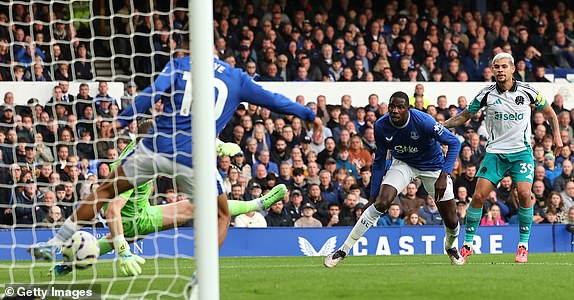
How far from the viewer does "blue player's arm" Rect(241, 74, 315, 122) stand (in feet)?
28.5

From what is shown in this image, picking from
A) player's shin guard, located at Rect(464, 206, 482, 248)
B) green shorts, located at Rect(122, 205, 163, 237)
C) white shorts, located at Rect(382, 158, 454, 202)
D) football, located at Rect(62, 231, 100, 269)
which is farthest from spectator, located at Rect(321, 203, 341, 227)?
football, located at Rect(62, 231, 100, 269)

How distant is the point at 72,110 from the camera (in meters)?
15.0

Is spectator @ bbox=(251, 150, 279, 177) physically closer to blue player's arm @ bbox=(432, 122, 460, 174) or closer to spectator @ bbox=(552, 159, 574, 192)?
spectator @ bbox=(552, 159, 574, 192)

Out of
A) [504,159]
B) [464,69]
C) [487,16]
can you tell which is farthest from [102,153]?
[487,16]

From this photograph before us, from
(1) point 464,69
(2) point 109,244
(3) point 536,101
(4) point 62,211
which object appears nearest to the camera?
(2) point 109,244

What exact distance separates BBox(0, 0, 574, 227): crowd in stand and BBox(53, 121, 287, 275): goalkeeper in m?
2.19

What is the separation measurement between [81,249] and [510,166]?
228 inches

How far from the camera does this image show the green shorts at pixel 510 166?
12336 mm

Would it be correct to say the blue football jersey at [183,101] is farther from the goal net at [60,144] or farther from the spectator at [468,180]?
the spectator at [468,180]

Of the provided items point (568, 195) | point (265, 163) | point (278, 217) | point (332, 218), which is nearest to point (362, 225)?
point (278, 217)

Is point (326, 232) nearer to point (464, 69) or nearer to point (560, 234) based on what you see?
point (560, 234)

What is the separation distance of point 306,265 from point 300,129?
21.3 ft

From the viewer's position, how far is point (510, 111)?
12.3m

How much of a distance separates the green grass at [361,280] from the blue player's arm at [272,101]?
4.92 ft
